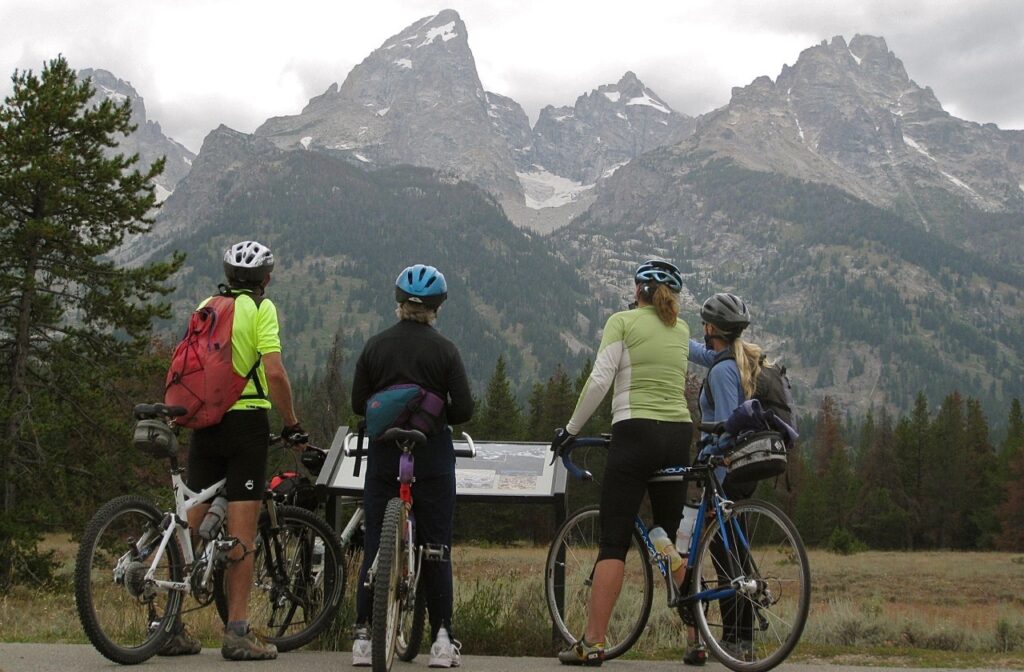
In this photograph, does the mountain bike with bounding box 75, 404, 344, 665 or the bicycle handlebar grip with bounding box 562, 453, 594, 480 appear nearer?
the mountain bike with bounding box 75, 404, 344, 665

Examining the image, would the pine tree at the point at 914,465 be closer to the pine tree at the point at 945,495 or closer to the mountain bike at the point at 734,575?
the pine tree at the point at 945,495

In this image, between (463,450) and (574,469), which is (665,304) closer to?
(574,469)

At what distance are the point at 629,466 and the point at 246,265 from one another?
2.83 meters

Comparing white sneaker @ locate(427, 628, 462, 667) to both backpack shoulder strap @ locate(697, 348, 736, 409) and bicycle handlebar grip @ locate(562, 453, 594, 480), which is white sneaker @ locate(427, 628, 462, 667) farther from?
backpack shoulder strap @ locate(697, 348, 736, 409)

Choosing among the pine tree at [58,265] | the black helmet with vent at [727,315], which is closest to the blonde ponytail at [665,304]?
the black helmet with vent at [727,315]

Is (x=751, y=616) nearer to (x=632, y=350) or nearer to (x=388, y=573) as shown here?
(x=632, y=350)

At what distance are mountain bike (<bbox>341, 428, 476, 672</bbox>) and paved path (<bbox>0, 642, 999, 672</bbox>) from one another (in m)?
0.33

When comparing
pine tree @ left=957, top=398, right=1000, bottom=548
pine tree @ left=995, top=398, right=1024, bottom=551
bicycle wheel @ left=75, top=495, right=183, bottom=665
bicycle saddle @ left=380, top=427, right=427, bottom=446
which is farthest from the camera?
pine tree @ left=957, top=398, right=1000, bottom=548

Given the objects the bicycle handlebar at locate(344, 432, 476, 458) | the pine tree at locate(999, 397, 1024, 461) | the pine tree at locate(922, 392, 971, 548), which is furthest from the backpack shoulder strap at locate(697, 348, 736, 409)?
the pine tree at locate(922, 392, 971, 548)

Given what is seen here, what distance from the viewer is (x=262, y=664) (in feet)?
20.9

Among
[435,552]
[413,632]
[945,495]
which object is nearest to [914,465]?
[945,495]

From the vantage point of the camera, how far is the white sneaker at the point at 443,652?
20.9 ft

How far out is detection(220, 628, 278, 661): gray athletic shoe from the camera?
645 centimetres

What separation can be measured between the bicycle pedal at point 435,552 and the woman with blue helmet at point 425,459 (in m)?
0.03
